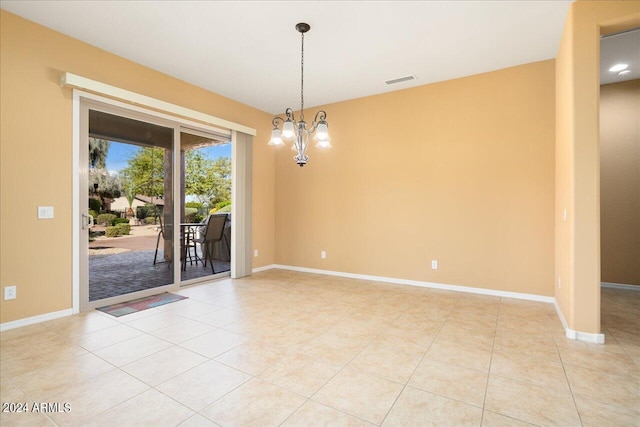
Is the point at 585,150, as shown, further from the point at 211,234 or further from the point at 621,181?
the point at 211,234

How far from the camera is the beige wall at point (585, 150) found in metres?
2.57

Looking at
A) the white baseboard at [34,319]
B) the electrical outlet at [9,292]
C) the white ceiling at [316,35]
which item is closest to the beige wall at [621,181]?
the white ceiling at [316,35]

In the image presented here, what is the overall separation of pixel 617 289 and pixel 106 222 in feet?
22.6

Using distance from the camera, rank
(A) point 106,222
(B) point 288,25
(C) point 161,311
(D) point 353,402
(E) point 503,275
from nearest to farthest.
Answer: (D) point 353,402 < (B) point 288,25 < (C) point 161,311 < (A) point 106,222 < (E) point 503,275

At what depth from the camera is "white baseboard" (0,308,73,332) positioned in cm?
285

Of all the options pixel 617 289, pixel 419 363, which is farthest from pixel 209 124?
pixel 617 289

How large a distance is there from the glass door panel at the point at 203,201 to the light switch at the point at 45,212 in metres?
1.54

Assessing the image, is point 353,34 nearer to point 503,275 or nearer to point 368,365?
point 368,365

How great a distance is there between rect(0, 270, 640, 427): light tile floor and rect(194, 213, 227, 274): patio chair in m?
1.67

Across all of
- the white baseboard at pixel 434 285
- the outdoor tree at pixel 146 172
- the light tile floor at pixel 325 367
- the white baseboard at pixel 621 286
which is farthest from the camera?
the white baseboard at pixel 621 286

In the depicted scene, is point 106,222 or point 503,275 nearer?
point 106,222

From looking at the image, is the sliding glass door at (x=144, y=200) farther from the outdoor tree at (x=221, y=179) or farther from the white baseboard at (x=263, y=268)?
the white baseboard at (x=263, y=268)

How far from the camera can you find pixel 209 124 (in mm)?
4680

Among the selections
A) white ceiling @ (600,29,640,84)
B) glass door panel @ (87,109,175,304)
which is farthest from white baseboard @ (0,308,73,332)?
white ceiling @ (600,29,640,84)
